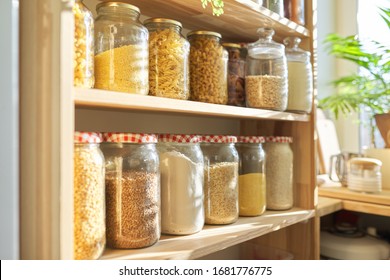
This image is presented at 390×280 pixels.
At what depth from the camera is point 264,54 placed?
3.27ft

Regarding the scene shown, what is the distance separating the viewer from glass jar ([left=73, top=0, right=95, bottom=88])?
615 millimetres

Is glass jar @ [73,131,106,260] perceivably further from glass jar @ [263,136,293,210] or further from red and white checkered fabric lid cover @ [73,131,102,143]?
glass jar @ [263,136,293,210]

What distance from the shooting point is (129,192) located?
0.69 metres

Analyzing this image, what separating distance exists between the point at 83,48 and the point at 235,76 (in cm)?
48

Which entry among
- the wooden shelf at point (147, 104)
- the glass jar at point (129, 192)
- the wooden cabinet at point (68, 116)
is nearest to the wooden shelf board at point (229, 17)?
the wooden cabinet at point (68, 116)

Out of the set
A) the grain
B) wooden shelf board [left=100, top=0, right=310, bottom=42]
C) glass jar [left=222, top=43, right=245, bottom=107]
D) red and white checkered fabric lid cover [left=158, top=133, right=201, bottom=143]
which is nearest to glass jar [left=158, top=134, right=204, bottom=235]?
red and white checkered fabric lid cover [left=158, top=133, right=201, bottom=143]

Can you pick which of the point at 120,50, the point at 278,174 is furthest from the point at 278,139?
the point at 120,50

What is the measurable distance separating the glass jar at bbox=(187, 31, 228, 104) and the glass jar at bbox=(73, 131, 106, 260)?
319 mm

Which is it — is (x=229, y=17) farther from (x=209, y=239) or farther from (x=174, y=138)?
(x=209, y=239)

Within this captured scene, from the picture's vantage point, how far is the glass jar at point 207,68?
34.1 inches

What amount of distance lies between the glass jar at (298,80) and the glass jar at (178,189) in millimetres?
415

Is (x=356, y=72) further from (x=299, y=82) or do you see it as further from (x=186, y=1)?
(x=186, y=1)

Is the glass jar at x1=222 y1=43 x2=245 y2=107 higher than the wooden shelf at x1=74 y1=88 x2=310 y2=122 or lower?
higher

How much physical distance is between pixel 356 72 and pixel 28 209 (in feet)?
6.35
